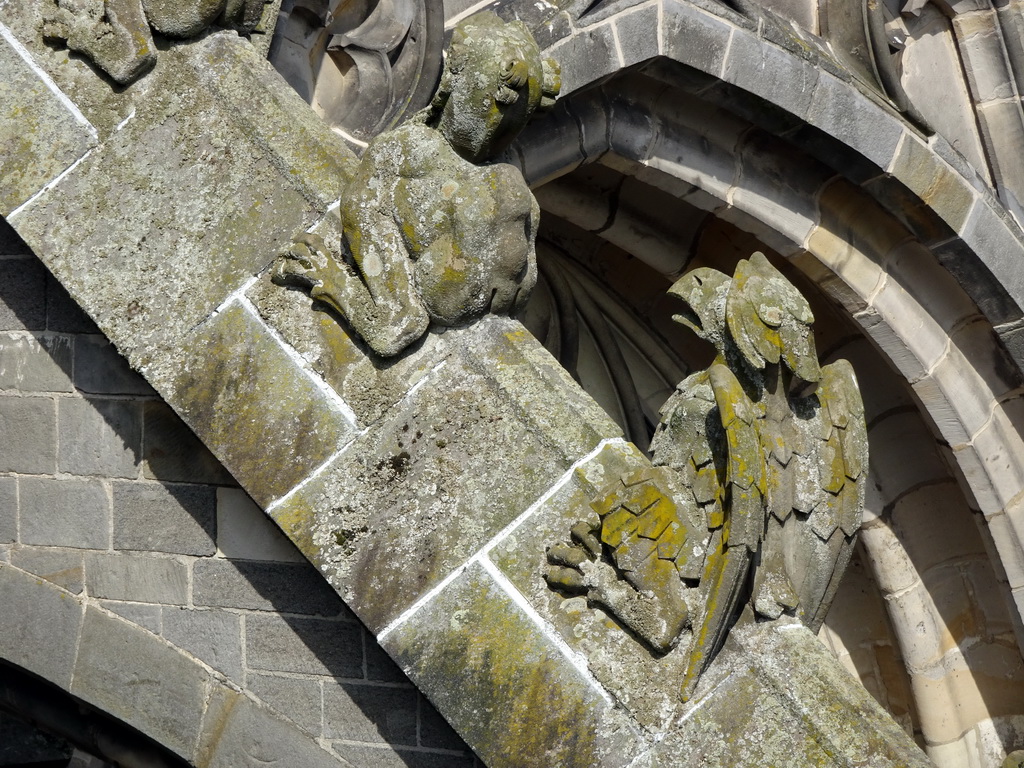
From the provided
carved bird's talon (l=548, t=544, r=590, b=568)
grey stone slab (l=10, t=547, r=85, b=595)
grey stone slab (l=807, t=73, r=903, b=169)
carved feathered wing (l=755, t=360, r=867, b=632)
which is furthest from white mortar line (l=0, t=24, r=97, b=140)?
grey stone slab (l=807, t=73, r=903, b=169)

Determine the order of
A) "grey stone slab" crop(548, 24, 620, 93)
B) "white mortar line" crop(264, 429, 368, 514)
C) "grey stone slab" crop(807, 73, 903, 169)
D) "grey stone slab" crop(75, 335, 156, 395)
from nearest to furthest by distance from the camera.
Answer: "white mortar line" crop(264, 429, 368, 514) → "grey stone slab" crop(75, 335, 156, 395) → "grey stone slab" crop(548, 24, 620, 93) → "grey stone slab" crop(807, 73, 903, 169)

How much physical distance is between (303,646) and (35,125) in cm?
133

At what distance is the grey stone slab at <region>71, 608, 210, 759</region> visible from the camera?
309 centimetres

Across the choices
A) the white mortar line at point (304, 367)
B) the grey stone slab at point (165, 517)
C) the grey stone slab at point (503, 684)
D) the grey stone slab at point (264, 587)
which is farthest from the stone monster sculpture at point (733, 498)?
the grey stone slab at point (165, 517)

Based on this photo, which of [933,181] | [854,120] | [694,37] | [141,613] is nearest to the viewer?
[141,613]

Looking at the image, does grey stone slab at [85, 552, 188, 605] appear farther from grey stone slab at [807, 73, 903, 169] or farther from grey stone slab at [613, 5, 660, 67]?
grey stone slab at [807, 73, 903, 169]

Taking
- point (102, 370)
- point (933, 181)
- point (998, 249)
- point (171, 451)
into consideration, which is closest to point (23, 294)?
point (102, 370)

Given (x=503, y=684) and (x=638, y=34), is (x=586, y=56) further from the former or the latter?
(x=503, y=684)

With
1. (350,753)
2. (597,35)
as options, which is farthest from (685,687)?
(597,35)

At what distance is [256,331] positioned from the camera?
2691mm

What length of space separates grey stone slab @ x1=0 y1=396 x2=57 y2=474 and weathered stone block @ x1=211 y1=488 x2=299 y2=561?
459mm

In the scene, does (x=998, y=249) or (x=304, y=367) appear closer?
(x=304, y=367)

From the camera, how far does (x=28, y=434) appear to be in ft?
10.3

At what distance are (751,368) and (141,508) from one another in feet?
5.04
